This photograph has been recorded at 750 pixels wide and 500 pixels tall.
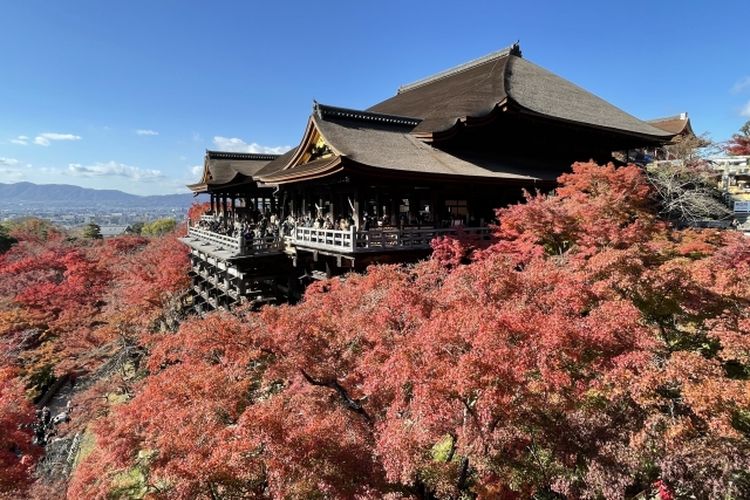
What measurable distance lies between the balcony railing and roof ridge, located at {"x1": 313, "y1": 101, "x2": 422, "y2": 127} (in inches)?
158

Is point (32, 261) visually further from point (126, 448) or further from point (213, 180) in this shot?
point (126, 448)

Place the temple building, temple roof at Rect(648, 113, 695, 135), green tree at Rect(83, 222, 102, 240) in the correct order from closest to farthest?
the temple building, temple roof at Rect(648, 113, 695, 135), green tree at Rect(83, 222, 102, 240)

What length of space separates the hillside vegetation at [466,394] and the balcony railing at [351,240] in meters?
2.99

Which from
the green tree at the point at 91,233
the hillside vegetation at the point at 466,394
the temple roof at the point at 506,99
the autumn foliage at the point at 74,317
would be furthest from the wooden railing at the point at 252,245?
the green tree at the point at 91,233

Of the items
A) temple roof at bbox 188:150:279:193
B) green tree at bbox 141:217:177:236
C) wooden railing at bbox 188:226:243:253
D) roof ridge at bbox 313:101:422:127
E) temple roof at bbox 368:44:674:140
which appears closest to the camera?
roof ridge at bbox 313:101:422:127

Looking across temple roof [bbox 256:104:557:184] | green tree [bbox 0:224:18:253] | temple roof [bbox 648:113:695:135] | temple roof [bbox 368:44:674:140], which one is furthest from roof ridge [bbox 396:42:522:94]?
green tree [bbox 0:224:18:253]

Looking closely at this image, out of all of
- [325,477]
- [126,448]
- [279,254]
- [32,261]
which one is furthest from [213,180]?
[325,477]

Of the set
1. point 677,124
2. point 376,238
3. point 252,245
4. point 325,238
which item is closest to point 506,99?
point 376,238

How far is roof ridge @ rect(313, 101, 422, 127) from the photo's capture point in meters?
14.5

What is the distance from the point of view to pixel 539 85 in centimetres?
2117

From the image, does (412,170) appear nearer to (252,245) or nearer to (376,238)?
(376,238)

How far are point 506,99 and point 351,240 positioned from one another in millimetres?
9092

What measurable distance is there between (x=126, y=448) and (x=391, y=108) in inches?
848

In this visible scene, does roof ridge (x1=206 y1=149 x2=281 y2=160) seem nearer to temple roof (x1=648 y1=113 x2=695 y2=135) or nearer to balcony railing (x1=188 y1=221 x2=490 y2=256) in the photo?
balcony railing (x1=188 y1=221 x2=490 y2=256)
